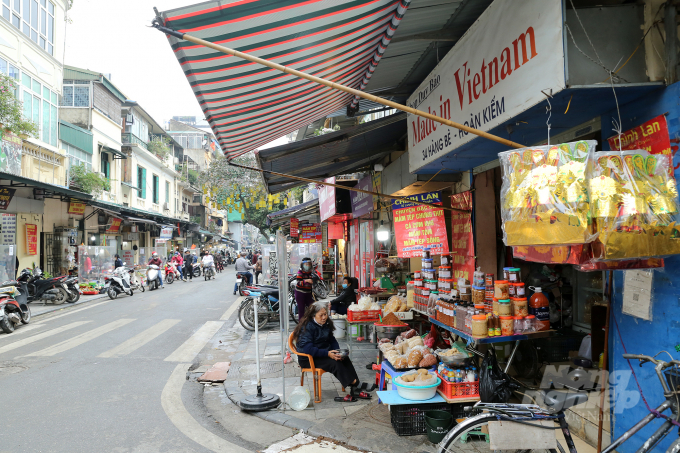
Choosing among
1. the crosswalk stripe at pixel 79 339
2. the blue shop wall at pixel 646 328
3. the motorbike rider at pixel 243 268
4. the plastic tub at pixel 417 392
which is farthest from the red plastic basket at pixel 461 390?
the motorbike rider at pixel 243 268

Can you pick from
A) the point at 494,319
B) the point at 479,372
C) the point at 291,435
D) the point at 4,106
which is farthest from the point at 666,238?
the point at 4,106

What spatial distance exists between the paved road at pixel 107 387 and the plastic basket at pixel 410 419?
5.13 feet

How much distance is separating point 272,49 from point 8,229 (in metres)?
16.3

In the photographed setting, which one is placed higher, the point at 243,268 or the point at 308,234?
the point at 308,234

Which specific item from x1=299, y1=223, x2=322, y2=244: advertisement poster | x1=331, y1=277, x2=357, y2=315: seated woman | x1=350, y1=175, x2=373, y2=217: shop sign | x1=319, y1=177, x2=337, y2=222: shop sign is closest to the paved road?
x1=331, y1=277, x2=357, y2=315: seated woman

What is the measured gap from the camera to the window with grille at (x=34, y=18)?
613 inches

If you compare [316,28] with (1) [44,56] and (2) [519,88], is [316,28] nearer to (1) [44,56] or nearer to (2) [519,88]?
(2) [519,88]

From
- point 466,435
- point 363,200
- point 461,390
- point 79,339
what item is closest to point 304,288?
point 363,200

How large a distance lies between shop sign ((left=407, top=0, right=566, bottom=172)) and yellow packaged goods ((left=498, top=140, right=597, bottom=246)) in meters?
0.53

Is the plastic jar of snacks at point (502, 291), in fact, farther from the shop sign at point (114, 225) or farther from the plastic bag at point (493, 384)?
the shop sign at point (114, 225)

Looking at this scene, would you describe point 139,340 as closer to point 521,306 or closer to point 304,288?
point 304,288

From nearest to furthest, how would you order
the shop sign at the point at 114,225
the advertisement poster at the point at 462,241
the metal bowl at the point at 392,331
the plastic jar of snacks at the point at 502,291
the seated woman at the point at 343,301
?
1. the plastic jar of snacks at the point at 502,291
2. the advertisement poster at the point at 462,241
3. the metal bowl at the point at 392,331
4. the seated woman at the point at 343,301
5. the shop sign at the point at 114,225

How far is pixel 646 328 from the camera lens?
3105mm

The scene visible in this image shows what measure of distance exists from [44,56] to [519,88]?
20.7 meters
